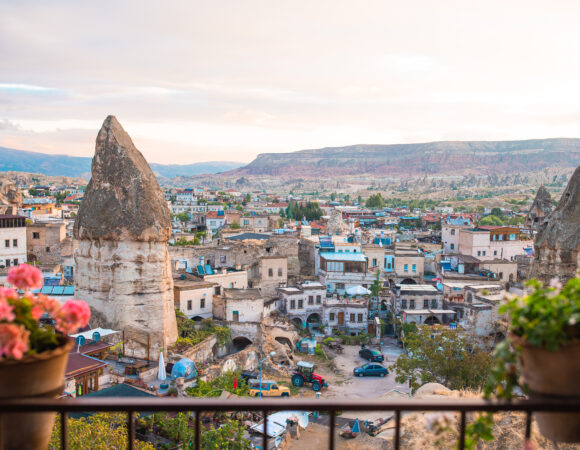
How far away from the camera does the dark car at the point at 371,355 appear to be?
84.6 feet

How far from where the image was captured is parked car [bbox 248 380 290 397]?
19227mm

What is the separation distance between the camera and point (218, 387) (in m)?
19.1

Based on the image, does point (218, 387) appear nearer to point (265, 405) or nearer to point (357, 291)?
point (357, 291)

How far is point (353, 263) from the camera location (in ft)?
115

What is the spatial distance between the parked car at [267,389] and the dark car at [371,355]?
7442mm

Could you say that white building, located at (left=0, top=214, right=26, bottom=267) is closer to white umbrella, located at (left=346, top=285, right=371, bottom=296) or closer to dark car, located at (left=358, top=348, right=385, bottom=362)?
white umbrella, located at (left=346, top=285, right=371, bottom=296)

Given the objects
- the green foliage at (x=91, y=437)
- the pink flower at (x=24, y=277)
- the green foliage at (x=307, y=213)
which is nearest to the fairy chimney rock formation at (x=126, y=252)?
the green foliage at (x=91, y=437)

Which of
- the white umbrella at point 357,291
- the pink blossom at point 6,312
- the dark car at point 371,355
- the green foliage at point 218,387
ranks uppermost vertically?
the pink blossom at point 6,312

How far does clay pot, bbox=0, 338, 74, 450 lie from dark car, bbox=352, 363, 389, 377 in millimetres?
21830

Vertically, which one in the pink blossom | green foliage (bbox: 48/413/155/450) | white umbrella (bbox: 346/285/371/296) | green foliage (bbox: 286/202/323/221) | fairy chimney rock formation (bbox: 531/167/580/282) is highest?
the pink blossom

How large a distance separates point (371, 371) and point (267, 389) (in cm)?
630

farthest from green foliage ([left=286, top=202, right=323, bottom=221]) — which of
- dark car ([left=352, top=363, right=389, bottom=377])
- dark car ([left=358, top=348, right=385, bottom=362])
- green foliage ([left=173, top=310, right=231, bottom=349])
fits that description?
dark car ([left=352, top=363, right=389, bottom=377])

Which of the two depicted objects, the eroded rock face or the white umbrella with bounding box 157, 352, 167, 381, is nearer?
the white umbrella with bounding box 157, 352, 167, 381

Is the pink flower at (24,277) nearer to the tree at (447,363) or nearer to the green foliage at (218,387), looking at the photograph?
the green foliage at (218,387)
